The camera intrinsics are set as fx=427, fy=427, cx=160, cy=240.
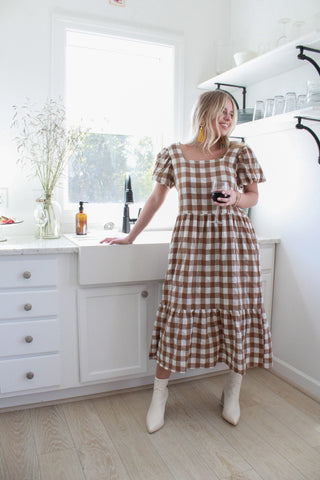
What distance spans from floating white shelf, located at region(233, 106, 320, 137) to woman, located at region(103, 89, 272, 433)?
354 mm

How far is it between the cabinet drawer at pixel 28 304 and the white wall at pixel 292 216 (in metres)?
1.35

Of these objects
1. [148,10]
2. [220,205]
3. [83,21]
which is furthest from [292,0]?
[220,205]

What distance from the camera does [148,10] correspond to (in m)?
2.75

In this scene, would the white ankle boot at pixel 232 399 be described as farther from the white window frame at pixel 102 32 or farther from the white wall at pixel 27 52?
the white wall at pixel 27 52

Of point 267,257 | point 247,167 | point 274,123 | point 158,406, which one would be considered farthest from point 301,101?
point 158,406

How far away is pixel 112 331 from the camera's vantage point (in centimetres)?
222

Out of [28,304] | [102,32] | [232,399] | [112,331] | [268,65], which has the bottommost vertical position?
[232,399]

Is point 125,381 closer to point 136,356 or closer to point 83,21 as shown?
point 136,356

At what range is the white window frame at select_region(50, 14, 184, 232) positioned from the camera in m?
2.53

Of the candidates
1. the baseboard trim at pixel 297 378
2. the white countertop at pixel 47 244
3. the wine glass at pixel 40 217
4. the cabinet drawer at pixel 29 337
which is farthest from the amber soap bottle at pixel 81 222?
the baseboard trim at pixel 297 378

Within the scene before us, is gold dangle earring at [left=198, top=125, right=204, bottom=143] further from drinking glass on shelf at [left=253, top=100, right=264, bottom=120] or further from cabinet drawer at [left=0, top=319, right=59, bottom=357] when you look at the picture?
cabinet drawer at [left=0, top=319, right=59, bottom=357]

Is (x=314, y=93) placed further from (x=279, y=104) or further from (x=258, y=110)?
(x=258, y=110)

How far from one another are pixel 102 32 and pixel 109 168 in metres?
0.84

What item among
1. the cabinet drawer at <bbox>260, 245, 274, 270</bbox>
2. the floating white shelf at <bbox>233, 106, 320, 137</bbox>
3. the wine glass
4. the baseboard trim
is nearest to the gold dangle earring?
the floating white shelf at <bbox>233, 106, 320, 137</bbox>
